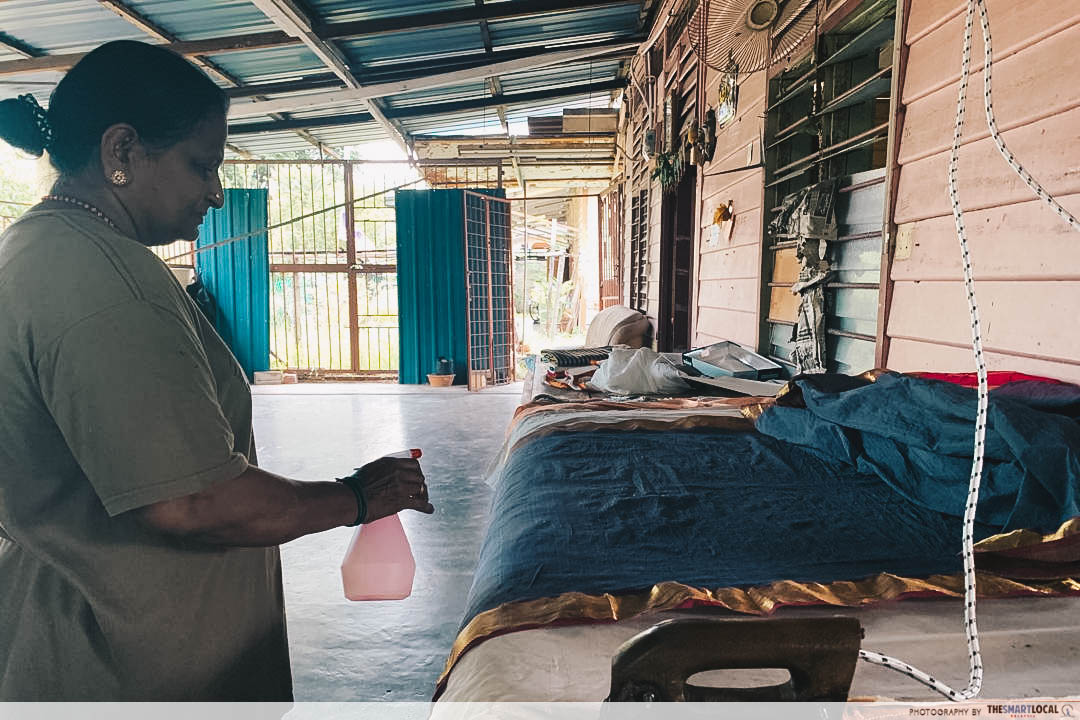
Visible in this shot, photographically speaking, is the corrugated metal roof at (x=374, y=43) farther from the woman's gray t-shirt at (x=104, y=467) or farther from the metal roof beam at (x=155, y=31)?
the woman's gray t-shirt at (x=104, y=467)

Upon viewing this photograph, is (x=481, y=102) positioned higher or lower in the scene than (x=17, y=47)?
higher

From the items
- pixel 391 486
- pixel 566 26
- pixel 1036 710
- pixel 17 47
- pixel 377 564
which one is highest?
pixel 566 26

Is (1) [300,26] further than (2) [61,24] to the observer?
Yes

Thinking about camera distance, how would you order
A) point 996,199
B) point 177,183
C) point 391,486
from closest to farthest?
point 177,183
point 391,486
point 996,199

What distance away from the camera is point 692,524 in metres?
1.28

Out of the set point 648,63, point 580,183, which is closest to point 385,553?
point 648,63

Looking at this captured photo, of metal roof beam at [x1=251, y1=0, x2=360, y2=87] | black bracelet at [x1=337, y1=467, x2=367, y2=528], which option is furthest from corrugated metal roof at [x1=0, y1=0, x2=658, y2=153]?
black bracelet at [x1=337, y1=467, x2=367, y2=528]

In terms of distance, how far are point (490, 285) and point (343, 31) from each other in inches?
182

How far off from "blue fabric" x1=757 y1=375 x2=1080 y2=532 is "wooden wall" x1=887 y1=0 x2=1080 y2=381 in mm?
279

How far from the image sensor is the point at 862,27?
2.66 meters

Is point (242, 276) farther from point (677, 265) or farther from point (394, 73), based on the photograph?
point (677, 265)

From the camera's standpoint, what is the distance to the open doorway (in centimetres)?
536

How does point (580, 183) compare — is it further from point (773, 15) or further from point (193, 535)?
point (193, 535)

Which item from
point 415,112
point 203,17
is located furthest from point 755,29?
point 415,112
